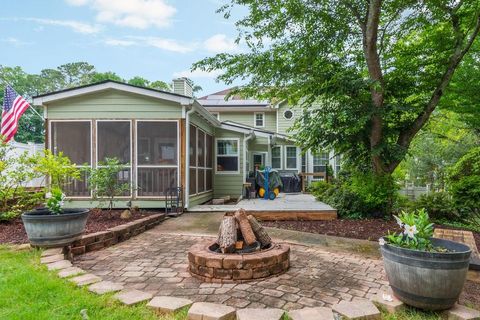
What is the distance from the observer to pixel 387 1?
7508 millimetres

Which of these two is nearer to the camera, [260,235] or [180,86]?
[260,235]

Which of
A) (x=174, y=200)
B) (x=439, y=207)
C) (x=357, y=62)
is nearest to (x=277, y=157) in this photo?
(x=357, y=62)

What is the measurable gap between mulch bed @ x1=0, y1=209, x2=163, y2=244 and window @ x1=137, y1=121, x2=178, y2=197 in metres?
0.97

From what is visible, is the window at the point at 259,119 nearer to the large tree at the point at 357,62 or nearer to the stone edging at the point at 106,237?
the large tree at the point at 357,62

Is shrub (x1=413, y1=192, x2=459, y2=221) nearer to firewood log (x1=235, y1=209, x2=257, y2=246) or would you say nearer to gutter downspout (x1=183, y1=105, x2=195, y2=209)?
gutter downspout (x1=183, y1=105, x2=195, y2=209)

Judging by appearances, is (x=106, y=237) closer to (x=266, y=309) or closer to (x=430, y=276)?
(x=266, y=309)

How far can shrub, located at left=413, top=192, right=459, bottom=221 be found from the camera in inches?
320

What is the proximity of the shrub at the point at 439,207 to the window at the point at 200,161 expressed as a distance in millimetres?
6186

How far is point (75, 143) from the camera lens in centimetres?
814

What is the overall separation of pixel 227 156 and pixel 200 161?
200 centimetres

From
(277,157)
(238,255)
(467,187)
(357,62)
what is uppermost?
(357,62)

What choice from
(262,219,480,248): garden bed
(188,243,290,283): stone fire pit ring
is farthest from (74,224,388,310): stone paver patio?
(262,219,480,248): garden bed

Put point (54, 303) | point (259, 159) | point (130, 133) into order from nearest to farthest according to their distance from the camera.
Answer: point (54, 303) < point (130, 133) < point (259, 159)

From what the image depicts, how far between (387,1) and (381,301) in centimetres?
753
